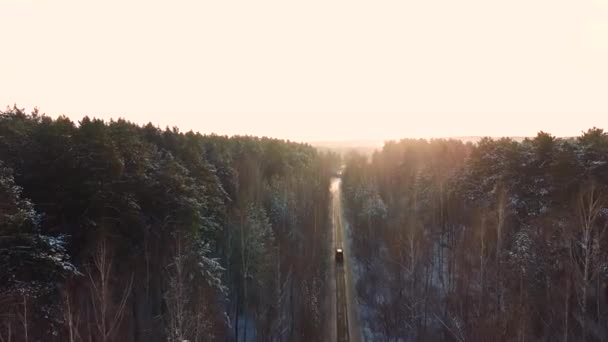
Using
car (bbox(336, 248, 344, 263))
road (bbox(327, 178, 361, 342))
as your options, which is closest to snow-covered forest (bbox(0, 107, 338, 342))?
road (bbox(327, 178, 361, 342))

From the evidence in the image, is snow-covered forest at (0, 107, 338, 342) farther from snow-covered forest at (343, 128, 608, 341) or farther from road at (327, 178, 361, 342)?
snow-covered forest at (343, 128, 608, 341)

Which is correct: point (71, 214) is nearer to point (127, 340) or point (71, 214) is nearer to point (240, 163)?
point (127, 340)

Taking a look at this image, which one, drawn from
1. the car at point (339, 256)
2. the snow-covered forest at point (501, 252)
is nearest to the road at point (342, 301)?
the car at point (339, 256)

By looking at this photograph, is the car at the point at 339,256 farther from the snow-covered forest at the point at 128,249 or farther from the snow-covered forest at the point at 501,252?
the snow-covered forest at the point at 128,249

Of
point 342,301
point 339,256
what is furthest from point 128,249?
point 339,256

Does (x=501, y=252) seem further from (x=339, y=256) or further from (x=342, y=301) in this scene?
(x=339, y=256)
